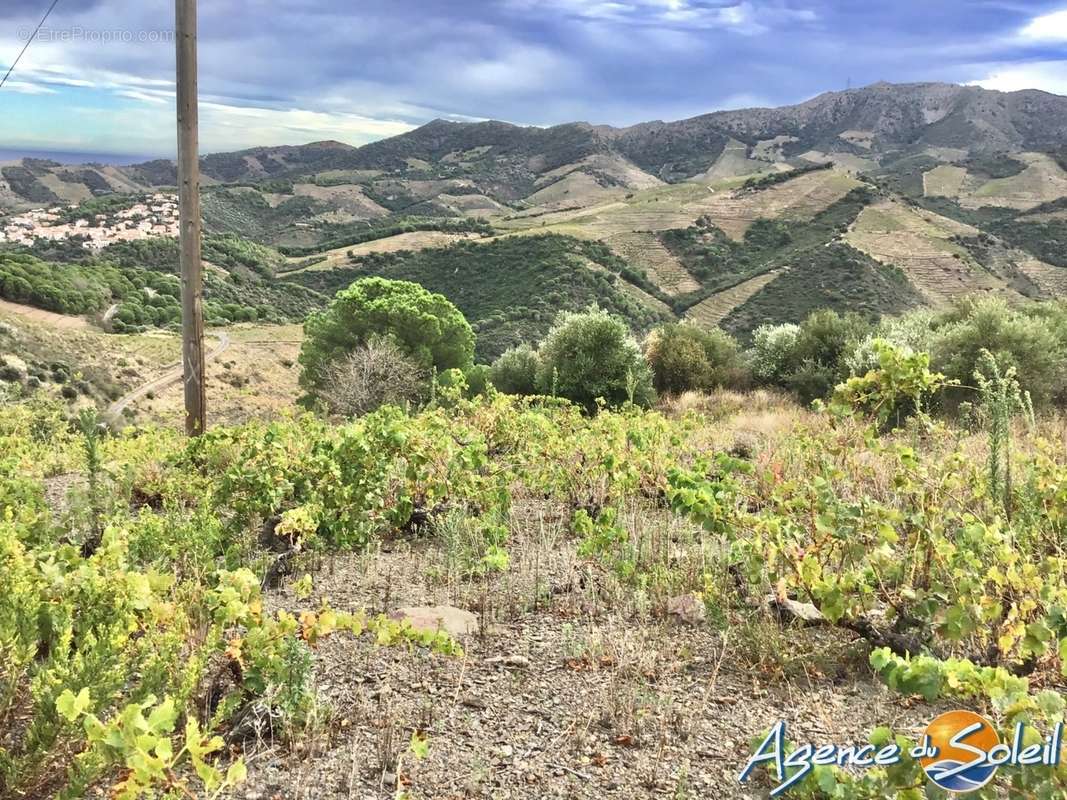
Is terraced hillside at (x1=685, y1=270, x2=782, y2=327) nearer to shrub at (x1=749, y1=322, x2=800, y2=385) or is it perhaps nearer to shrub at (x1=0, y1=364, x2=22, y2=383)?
shrub at (x1=749, y1=322, x2=800, y2=385)

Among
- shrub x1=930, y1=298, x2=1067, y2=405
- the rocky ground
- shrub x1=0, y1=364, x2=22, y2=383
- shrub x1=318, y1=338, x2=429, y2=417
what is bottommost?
shrub x1=0, y1=364, x2=22, y2=383

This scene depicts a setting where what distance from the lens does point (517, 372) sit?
933 inches

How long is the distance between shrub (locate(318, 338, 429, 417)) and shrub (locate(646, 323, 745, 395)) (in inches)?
290

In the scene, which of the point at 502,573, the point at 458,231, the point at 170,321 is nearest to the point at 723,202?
the point at 458,231

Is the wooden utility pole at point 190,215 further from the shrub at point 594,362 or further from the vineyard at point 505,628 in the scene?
the shrub at point 594,362

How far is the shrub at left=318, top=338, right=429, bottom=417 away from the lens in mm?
22359

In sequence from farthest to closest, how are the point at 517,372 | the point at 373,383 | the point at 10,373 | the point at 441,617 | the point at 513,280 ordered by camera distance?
the point at 513,280, the point at 10,373, the point at 373,383, the point at 517,372, the point at 441,617

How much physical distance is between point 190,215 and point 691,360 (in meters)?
16.5

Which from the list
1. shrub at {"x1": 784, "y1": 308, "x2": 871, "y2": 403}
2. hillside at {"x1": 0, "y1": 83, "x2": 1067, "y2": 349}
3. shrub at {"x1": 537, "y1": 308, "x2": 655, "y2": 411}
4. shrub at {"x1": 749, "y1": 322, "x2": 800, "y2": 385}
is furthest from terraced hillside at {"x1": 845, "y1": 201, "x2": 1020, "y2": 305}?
shrub at {"x1": 537, "y1": 308, "x2": 655, "y2": 411}

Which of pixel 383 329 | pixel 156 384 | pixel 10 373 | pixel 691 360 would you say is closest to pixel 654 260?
pixel 383 329

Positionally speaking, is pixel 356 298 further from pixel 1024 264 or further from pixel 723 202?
pixel 723 202

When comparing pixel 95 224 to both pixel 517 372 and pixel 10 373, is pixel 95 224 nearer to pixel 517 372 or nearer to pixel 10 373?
pixel 10 373

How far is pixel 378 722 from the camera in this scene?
2.55 m

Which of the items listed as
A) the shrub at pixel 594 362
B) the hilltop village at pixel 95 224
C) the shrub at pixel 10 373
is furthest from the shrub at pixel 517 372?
the hilltop village at pixel 95 224
